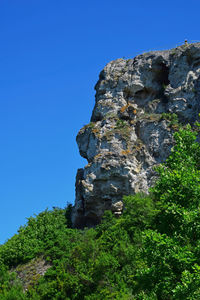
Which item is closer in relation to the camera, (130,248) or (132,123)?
(130,248)

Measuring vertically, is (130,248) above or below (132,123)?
below

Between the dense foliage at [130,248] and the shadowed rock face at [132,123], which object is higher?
the shadowed rock face at [132,123]

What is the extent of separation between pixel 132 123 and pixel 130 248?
1580 centimetres

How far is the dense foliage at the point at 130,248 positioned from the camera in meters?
14.9

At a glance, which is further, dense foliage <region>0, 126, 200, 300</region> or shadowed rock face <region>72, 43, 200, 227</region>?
shadowed rock face <region>72, 43, 200, 227</region>

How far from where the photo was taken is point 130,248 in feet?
93.5

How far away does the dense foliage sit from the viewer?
14930mm

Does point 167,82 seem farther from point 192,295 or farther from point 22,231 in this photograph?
point 192,295

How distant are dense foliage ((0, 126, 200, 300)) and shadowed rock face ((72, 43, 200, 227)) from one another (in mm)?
2440

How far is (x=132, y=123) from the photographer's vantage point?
4125 cm

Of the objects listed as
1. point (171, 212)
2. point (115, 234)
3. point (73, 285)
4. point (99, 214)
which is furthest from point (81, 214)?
point (171, 212)

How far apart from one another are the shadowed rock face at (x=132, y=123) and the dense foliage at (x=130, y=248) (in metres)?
2.44

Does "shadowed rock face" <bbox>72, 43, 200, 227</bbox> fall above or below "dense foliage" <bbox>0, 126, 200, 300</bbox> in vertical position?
above

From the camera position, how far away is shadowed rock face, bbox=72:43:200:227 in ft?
121
